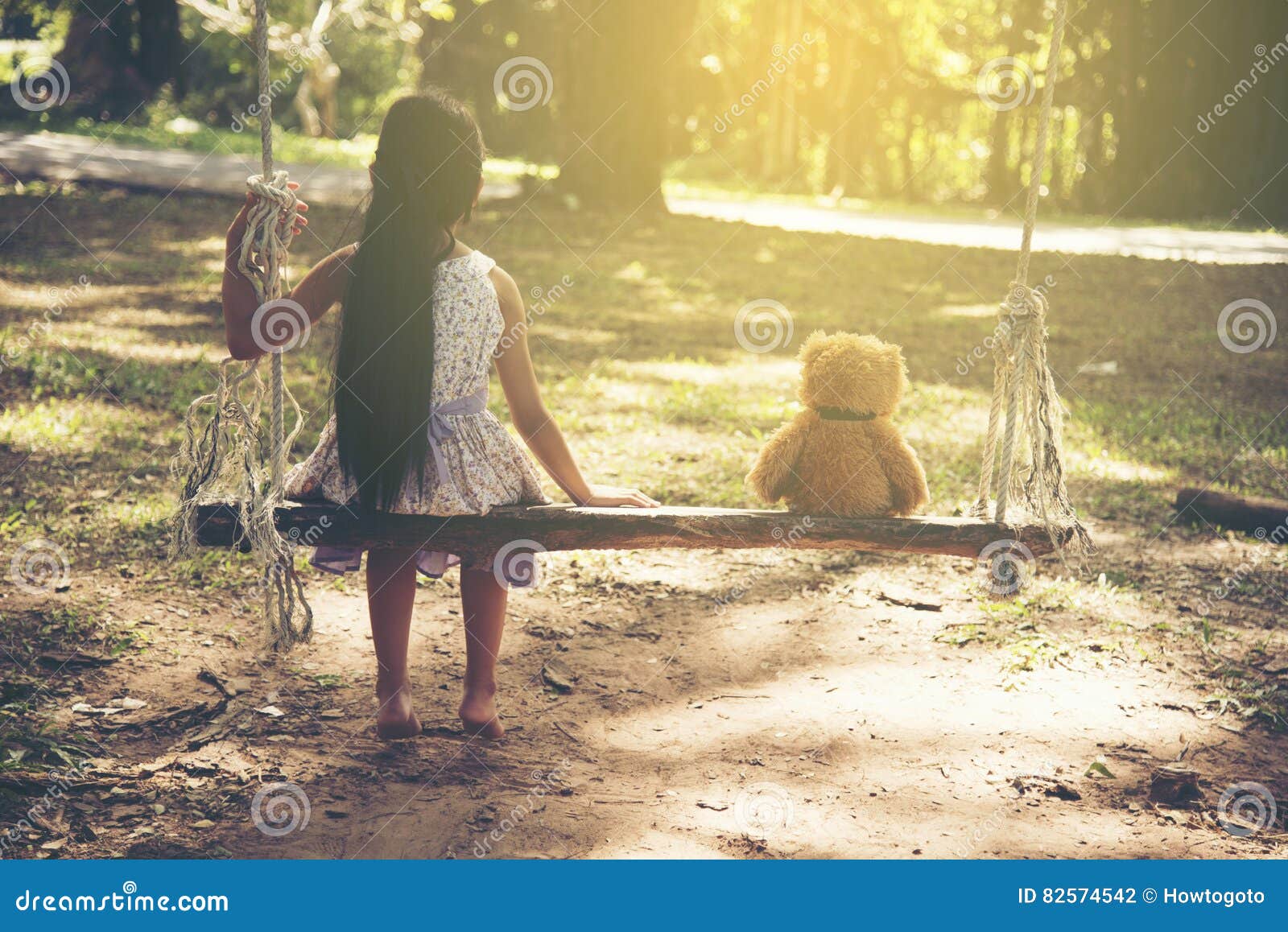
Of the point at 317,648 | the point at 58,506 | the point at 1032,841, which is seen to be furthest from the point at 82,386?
the point at 1032,841

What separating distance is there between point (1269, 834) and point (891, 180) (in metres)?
22.0

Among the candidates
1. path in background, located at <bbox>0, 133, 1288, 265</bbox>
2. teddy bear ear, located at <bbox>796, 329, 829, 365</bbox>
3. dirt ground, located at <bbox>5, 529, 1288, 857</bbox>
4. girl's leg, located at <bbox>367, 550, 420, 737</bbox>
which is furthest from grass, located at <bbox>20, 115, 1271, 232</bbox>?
girl's leg, located at <bbox>367, 550, 420, 737</bbox>

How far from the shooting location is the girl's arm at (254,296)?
2629 mm

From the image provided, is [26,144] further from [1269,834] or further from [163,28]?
[1269,834]

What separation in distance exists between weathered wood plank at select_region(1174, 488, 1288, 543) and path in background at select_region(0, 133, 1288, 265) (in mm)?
7452

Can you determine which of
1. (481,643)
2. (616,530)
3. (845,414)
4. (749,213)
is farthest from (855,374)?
(749,213)

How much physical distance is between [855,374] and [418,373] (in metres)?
1.17

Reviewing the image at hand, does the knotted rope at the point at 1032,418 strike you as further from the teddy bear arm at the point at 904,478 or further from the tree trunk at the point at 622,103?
the tree trunk at the point at 622,103

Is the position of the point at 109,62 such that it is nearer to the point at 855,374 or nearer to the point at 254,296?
the point at 254,296

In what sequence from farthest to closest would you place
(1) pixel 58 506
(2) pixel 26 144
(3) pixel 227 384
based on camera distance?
(2) pixel 26 144, (1) pixel 58 506, (3) pixel 227 384

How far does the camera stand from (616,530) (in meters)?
2.74

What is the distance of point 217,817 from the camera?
2.59 metres

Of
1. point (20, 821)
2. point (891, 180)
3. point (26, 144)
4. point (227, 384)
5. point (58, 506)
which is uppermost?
point (891, 180)

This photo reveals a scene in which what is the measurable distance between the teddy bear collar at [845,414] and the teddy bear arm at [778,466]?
3.3 inches
